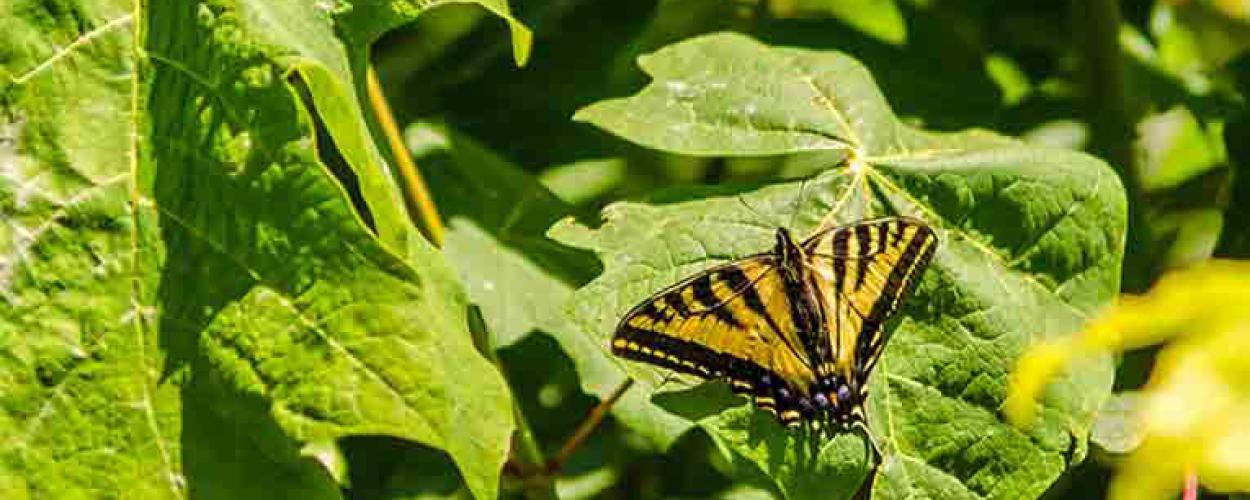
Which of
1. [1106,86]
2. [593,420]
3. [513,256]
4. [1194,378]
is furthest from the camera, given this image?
[1106,86]

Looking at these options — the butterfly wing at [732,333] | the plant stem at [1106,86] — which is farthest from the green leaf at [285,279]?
the plant stem at [1106,86]

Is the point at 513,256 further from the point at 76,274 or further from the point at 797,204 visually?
the point at 76,274

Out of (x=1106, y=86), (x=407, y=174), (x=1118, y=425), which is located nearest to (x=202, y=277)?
(x=407, y=174)

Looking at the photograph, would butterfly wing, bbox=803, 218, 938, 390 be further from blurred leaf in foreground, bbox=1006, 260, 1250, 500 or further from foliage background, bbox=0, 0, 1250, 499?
blurred leaf in foreground, bbox=1006, 260, 1250, 500

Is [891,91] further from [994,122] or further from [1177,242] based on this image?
[1177,242]

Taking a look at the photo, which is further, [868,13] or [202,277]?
[868,13]

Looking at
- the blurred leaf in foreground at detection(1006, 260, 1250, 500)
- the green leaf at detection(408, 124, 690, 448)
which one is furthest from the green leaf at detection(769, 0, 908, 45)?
the blurred leaf in foreground at detection(1006, 260, 1250, 500)

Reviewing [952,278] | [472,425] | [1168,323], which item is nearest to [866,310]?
[952,278]

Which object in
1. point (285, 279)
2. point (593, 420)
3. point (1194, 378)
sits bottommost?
point (593, 420)
